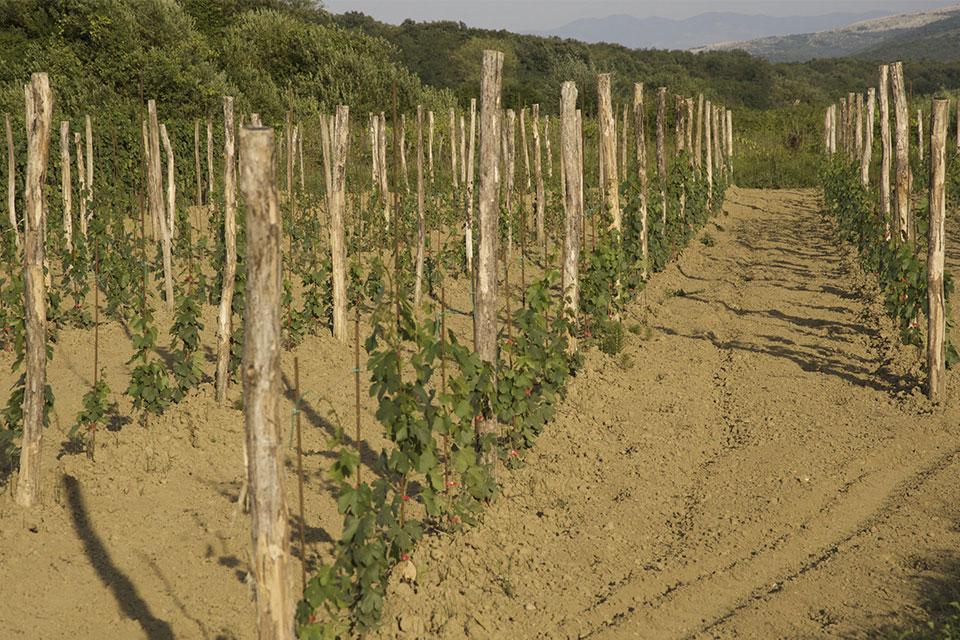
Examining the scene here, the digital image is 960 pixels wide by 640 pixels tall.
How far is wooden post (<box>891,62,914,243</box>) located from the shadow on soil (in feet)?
24.7

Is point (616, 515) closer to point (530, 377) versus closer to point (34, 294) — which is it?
point (530, 377)

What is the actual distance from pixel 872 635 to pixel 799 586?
610 mm

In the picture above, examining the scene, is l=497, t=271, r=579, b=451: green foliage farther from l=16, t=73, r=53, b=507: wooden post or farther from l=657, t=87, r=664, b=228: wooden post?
l=657, t=87, r=664, b=228: wooden post

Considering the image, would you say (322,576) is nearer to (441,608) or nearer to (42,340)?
(441,608)

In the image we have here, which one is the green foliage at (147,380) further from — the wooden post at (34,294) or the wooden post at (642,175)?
the wooden post at (642,175)

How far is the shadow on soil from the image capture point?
196 inches

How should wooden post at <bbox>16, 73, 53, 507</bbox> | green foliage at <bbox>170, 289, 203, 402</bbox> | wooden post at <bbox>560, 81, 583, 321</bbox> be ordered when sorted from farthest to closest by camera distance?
wooden post at <bbox>560, 81, 583, 321</bbox> → green foliage at <bbox>170, 289, 203, 402</bbox> → wooden post at <bbox>16, 73, 53, 507</bbox>

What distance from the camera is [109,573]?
5.57m

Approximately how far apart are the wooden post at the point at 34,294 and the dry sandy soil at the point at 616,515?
27 cm

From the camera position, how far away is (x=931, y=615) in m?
4.94

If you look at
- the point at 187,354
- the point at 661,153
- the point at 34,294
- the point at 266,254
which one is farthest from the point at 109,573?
the point at 661,153

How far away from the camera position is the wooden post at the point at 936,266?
833 cm

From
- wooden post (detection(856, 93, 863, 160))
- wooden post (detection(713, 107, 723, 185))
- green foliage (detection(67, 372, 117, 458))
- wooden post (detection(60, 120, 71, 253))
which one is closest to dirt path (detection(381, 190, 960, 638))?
green foliage (detection(67, 372, 117, 458))

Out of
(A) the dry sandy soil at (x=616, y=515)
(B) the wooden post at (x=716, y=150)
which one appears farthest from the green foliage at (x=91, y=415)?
(B) the wooden post at (x=716, y=150)
